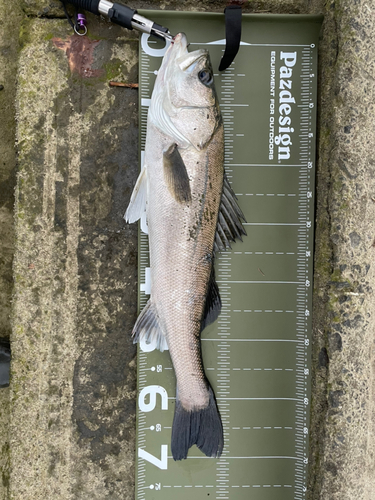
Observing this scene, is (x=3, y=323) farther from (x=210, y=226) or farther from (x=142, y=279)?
(x=210, y=226)

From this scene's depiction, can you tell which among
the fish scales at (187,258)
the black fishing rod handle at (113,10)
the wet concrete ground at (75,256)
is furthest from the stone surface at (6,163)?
the fish scales at (187,258)

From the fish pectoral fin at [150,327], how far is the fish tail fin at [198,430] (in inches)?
16.5

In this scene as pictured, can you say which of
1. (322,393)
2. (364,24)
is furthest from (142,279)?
(364,24)

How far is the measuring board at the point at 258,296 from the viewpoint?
243cm

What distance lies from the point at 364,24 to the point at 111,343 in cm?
283

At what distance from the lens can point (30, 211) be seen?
8.05ft

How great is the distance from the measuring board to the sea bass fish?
7.9 inches

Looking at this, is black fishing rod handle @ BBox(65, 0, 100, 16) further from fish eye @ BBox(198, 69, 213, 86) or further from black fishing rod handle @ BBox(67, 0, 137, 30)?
fish eye @ BBox(198, 69, 213, 86)

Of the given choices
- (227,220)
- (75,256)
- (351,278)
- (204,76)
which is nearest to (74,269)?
(75,256)

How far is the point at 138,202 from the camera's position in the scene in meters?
2.30

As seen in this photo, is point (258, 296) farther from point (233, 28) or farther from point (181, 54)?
point (233, 28)

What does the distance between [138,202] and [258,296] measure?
1.13 m

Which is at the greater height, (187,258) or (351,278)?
(187,258)

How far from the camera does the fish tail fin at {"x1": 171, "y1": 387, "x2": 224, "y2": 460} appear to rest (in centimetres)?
228
